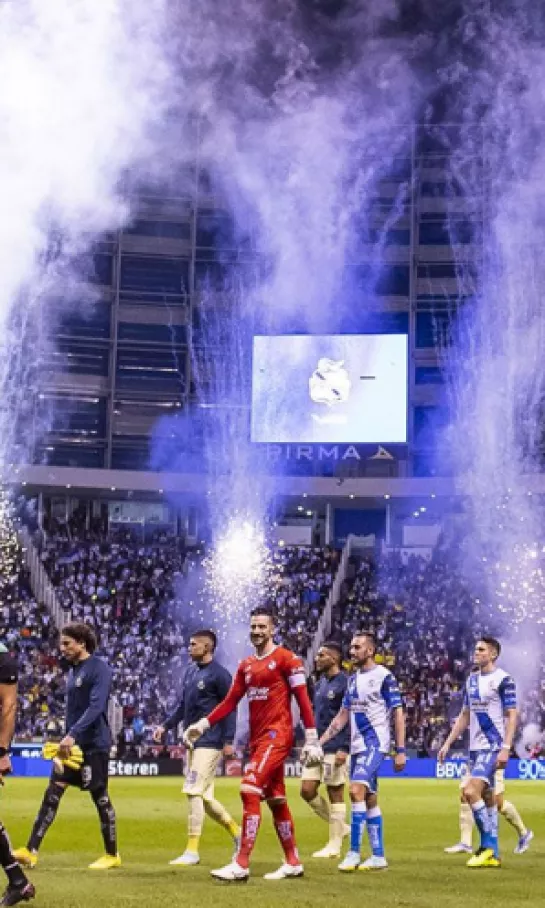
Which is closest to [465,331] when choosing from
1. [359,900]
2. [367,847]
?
[367,847]

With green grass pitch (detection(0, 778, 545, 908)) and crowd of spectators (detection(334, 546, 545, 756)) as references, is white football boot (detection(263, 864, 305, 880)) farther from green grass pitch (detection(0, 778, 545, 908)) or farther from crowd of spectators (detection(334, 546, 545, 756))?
crowd of spectators (detection(334, 546, 545, 756))

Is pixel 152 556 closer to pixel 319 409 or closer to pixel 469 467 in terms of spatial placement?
pixel 319 409

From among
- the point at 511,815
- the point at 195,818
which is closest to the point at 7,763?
the point at 195,818

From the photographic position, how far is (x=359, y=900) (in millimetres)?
13000

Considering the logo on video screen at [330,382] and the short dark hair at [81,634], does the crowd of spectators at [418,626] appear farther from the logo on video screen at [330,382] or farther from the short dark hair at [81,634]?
the short dark hair at [81,634]

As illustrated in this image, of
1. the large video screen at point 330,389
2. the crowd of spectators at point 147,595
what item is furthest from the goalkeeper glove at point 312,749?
the large video screen at point 330,389

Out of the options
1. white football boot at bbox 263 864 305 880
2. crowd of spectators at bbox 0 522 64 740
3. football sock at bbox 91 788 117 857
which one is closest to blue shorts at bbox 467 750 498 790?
white football boot at bbox 263 864 305 880

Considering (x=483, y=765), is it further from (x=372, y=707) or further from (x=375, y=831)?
(x=375, y=831)

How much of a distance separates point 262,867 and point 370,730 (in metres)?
1.94

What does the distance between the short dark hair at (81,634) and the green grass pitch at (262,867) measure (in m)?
2.39

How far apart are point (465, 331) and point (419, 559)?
15.2 meters

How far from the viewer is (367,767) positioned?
648 inches

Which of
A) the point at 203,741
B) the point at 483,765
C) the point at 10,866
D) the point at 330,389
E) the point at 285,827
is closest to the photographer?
the point at 10,866

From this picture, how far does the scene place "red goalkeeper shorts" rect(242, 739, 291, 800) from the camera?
14492 millimetres
